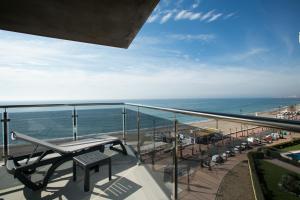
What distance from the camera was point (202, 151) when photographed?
10719 millimetres

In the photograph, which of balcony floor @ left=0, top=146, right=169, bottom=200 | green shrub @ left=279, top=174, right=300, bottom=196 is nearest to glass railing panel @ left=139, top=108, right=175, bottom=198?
balcony floor @ left=0, top=146, right=169, bottom=200

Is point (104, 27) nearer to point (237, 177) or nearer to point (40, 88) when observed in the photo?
point (237, 177)

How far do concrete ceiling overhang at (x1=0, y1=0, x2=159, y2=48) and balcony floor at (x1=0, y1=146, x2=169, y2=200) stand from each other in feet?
5.33

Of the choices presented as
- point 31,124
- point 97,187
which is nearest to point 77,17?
point 97,187

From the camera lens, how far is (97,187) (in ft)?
6.17

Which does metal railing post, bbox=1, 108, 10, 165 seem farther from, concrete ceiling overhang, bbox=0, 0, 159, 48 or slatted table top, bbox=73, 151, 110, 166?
concrete ceiling overhang, bbox=0, 0, 159, 48

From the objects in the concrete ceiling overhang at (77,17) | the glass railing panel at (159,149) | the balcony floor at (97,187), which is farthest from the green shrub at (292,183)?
the concrete ceiling overhang at (77,17)

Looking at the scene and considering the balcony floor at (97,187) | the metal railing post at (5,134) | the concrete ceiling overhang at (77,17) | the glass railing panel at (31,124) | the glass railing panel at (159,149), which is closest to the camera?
the concrete ceiling overhang at (77,17)

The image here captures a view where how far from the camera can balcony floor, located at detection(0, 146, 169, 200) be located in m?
1.72

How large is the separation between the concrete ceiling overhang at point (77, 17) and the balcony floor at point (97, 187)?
1626mm

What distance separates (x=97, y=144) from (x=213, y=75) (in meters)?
31.2

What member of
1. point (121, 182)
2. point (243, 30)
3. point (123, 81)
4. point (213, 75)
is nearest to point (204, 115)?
point (121, 182)

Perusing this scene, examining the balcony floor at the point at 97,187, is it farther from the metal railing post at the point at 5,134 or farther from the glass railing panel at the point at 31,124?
the glass railing panel at the point at 31,124

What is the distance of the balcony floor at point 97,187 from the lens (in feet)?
5.64
